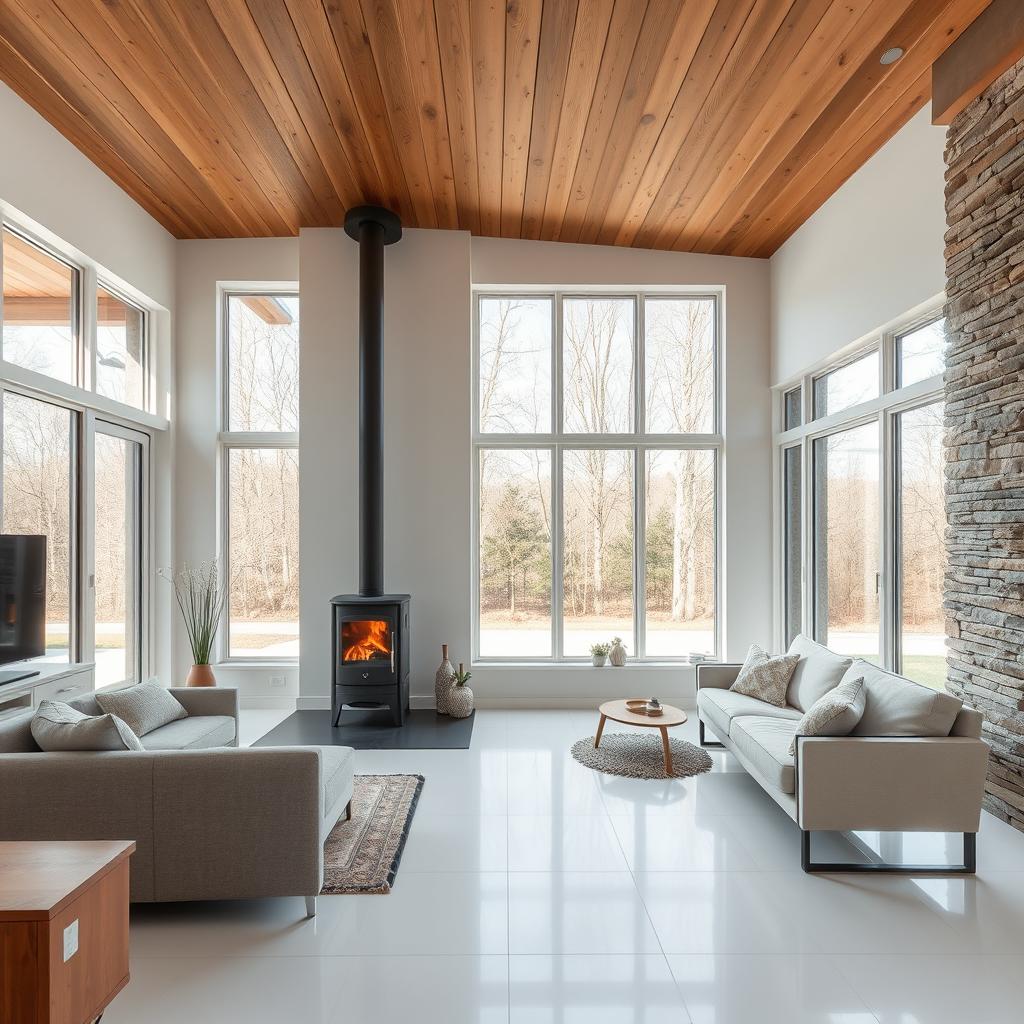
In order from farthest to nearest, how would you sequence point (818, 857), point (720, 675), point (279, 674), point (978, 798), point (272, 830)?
point (279, 674)
point (720, 675)
point (818, 857)
point (978, 798)
point (272, 830)

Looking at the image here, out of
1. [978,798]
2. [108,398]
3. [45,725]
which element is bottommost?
[978,798]

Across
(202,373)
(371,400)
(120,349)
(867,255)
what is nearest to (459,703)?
(371,400)

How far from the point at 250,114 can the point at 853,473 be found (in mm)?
4834

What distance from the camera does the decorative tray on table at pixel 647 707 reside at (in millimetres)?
4496

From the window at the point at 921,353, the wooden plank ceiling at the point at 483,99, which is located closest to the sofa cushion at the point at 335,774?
the wooden plank ceiling at the point at 483,99

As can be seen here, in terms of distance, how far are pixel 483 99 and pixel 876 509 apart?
3.74m

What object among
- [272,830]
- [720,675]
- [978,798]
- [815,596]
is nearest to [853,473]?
[815,596]

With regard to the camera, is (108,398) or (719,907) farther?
(108,398)

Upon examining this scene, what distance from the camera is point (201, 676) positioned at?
18.2 feet

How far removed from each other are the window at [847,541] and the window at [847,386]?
22 centimetres

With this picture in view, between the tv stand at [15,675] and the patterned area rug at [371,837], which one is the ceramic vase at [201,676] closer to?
the tv stand at [15,675]

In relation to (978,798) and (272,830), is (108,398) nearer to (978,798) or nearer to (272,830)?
(272,830)

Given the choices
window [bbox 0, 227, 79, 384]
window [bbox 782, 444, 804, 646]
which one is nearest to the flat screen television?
window [bbox 0, 227, 79, 384]

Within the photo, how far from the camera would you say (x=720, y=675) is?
194 inches
